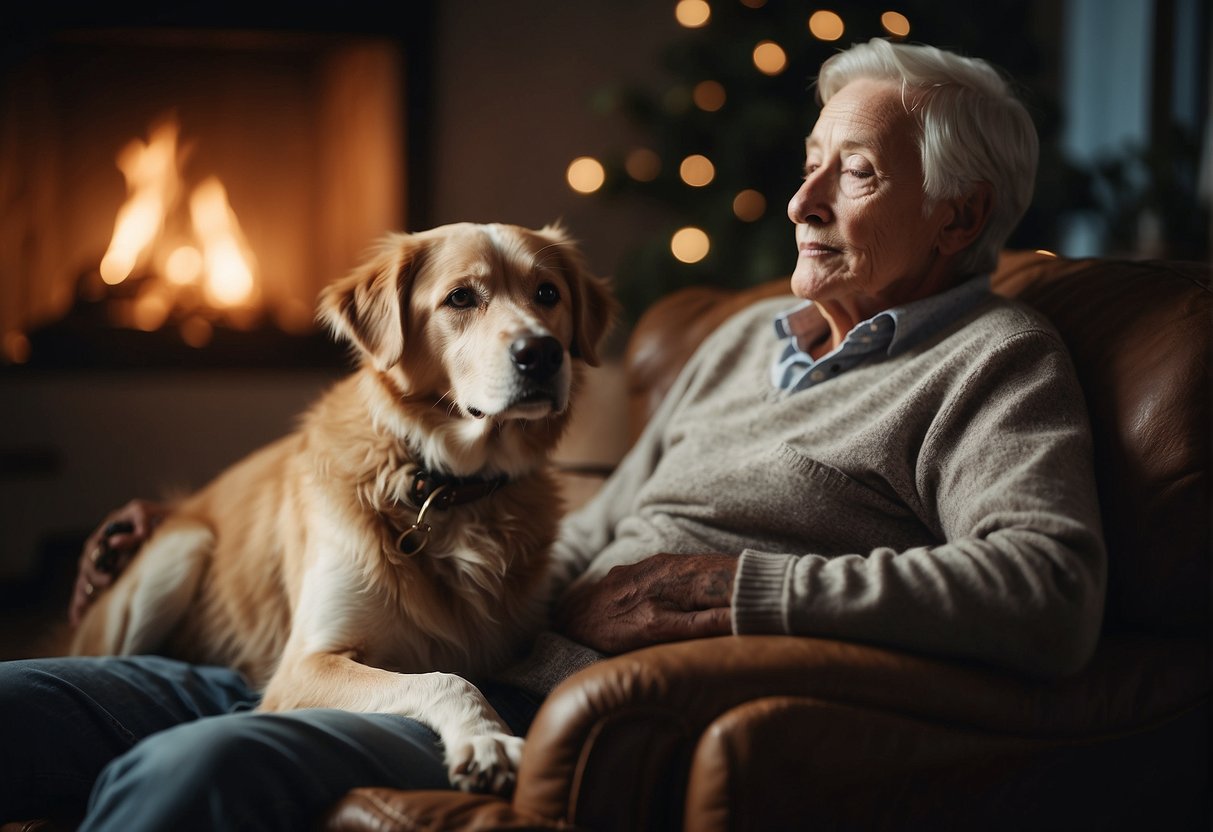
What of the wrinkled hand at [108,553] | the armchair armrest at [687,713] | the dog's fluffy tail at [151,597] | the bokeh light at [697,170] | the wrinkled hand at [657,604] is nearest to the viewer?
the armchair armrest at [687,713]

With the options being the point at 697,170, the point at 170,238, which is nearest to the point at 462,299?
the point at 697,170

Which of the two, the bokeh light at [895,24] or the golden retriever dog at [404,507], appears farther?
the bokeh light at [895,24]

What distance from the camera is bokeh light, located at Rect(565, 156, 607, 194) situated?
3471 mm

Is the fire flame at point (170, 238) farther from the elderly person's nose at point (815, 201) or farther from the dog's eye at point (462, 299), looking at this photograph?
the elderly person's nose at point (815, 201)

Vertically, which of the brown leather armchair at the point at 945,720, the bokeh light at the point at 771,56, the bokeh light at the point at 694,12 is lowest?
the brown leather armchair at the point at 945,720

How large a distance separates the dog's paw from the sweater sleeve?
276 mm

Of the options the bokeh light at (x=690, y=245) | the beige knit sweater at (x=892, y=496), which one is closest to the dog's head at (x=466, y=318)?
the beige knit sweater at (x=892, y=496)

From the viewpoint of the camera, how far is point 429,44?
3.48 metres

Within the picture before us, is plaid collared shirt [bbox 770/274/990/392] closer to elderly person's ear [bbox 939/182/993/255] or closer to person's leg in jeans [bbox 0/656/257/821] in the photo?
elderly person's ear [bbox 939/182/993/255]

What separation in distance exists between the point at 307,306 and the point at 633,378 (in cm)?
195

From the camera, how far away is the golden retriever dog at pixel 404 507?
53.4 inches

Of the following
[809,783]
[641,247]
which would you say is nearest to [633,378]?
[809,783]

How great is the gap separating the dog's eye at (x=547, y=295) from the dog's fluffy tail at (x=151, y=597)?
27.4 inches

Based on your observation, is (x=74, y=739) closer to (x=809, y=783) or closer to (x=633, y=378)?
(x=809, y=783)
